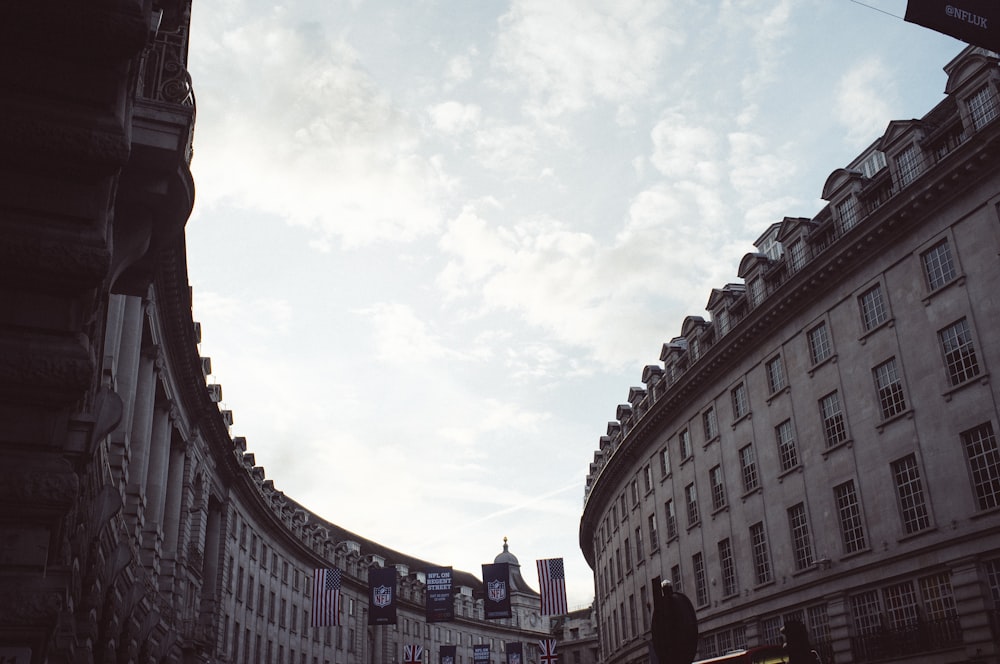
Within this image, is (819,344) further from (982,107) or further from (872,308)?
(982,107)

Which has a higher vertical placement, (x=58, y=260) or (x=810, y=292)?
(x=810, y=292)

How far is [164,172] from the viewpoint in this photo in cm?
1270

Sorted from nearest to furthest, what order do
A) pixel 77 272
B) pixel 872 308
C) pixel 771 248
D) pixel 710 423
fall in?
pixel 77 272, pixel 872 308, pixel 710 423, pixel 771 248

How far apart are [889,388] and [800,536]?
8.18 m

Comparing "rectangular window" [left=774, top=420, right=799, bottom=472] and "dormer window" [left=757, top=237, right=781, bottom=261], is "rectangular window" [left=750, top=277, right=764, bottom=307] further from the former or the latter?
"rectangular window" [left=774, top=420, right=799, bottom=472]

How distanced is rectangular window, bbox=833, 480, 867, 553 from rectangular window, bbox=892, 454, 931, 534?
7.13ft

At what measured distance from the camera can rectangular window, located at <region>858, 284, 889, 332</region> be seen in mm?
35125

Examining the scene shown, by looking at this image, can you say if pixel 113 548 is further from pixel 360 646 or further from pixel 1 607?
pixel 360 646

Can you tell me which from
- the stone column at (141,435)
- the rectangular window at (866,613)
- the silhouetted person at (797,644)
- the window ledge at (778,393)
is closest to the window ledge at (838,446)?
the window ledge at (778,393)

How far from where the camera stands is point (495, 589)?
48125 mm

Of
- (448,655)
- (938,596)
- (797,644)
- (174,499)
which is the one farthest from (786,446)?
(448,655)

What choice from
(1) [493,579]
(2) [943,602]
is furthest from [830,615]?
(1) [493,579]

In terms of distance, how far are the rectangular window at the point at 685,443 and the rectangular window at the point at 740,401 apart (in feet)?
19.1

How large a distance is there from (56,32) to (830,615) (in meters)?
34.9
